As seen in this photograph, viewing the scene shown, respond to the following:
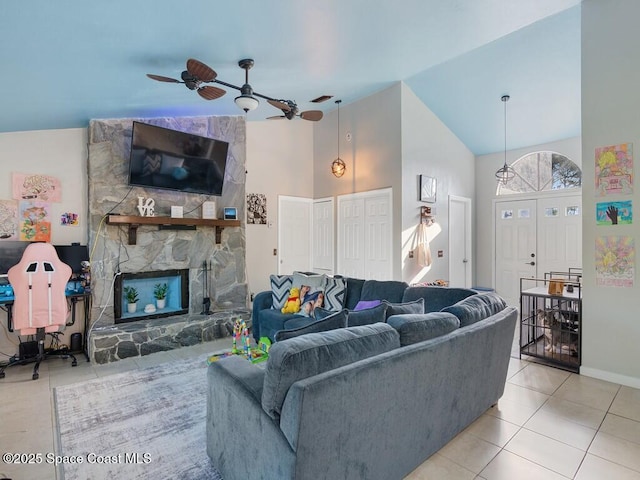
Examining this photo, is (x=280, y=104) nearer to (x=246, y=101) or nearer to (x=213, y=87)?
(x=246, y=101)

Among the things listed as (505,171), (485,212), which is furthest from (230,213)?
(485,212)

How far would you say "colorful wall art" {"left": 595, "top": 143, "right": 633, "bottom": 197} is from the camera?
10.4 feet

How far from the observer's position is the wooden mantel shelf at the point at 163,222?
162 inches

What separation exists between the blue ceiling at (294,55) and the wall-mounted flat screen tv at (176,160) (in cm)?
31

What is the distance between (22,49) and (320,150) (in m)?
4.77

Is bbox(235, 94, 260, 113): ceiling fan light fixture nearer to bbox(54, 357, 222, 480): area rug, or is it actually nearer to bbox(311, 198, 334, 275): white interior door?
bbox(54, 357, 222, 480): area rug

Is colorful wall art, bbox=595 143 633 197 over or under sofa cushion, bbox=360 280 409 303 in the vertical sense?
over

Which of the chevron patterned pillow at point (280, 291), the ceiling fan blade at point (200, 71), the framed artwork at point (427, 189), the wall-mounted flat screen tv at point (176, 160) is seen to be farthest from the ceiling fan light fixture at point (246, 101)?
the framed artwork at point (427, 189)

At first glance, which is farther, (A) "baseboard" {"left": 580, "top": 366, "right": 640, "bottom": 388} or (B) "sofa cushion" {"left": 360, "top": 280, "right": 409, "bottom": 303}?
(B) "sofa cushion" {"left": 360, "top": 280, "right": 409, "bottom": 303}

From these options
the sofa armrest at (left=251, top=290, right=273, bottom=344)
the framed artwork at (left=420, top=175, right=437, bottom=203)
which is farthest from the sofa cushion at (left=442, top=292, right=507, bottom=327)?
the framed artwork at (left=420, top=175, right=437, bottom=203)

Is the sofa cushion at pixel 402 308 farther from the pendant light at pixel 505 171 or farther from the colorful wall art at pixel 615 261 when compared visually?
the pendant light at pixel 505 171

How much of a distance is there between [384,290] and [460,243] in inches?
135

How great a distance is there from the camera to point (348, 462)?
153cm

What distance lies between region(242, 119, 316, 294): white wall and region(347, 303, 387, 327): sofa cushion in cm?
378
